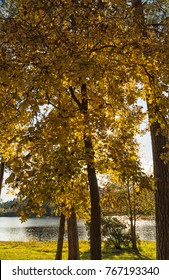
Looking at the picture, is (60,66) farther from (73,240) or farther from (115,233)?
(115,233)

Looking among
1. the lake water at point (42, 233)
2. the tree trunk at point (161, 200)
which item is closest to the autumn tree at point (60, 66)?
the tree trunk at point (161, 200)

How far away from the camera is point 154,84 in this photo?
6.78m

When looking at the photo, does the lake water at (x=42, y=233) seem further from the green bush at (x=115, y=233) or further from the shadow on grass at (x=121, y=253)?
the shadow on grass at (x=121, y=253)

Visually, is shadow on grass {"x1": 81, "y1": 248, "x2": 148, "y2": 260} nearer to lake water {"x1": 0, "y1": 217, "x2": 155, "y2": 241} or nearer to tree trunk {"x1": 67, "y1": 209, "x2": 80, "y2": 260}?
tree trunk {"x1": 67, "y1": 209, "x2": 80, "y2": 260}

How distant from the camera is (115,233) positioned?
25.0m

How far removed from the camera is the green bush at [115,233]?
25.1 meters

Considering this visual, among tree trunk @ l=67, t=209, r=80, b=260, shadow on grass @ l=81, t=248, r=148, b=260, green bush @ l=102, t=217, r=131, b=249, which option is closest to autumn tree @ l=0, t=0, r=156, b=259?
tree trunk @ l=67, t=209, r=80, b=260

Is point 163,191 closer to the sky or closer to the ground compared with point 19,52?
closer to the ground

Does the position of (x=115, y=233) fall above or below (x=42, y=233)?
above

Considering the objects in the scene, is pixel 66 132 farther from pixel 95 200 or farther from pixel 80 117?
Answer: pixel 95 200

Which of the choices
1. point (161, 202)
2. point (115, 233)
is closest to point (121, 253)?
point (115, 233)

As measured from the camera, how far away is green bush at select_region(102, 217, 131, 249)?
2506 cm
